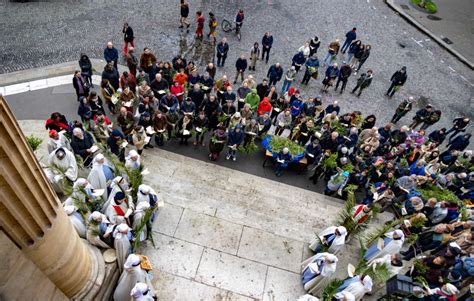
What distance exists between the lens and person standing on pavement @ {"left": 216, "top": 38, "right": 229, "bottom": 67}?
49.2 feet

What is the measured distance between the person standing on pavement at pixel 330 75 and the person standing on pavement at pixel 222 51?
4611 mm

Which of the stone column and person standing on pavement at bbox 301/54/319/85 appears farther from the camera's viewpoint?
person standing on pavement at bbox 301/54/319/85

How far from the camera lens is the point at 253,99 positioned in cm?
1300

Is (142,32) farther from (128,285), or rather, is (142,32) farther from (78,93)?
(128,285)

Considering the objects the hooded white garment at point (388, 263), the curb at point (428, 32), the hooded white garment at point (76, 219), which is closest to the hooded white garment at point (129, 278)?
the hooded white garment at point (76, 219)

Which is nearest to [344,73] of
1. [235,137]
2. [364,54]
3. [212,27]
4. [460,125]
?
[364,54]

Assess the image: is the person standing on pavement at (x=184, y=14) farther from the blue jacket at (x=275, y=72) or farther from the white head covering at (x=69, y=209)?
the white head covering at (x=69, y=209)

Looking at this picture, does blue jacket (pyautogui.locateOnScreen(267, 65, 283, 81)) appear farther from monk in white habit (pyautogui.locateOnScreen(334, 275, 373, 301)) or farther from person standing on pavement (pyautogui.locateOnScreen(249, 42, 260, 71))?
monk in white habit (pyautogui.locateOnScreen(334, 275, 373, 301))

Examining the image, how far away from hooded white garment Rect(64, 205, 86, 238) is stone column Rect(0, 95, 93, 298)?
1.08 metres

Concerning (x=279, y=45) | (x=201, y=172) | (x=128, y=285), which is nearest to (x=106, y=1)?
(x=279, y=45)

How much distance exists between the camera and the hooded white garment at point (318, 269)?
8414mm

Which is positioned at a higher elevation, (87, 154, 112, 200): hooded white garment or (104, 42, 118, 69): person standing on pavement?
(104, 42, 118, 69): person standing on pavement

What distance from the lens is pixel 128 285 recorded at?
7629 mm

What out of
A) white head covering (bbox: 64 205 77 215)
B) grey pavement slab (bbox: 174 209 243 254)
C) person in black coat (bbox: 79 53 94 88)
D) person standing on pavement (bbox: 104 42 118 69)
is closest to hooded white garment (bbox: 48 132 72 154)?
white head covering (bbox: 64 205 77 215)
